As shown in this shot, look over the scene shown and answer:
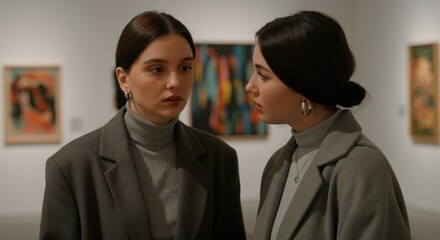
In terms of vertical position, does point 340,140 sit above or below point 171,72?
below

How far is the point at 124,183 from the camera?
8.46 ft

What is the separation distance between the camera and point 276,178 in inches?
102

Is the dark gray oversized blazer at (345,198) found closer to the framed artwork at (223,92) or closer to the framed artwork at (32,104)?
the framed artwork at (32,104)

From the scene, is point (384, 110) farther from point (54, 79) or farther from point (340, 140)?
point (340, 140)

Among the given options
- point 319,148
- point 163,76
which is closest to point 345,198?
point 319,148

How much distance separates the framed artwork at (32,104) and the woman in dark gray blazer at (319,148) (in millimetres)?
5255

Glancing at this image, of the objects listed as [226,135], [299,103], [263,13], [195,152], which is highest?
[263,13]

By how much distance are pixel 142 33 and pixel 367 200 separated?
1153mm

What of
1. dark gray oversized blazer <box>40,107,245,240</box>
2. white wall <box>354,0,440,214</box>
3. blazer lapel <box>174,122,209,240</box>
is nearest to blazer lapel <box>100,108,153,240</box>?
dark gray oversized blazer <box>40,107,245,240</box>

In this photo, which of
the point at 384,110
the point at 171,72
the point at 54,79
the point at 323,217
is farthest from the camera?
the point at 384,110

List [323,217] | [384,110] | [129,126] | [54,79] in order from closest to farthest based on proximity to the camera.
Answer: [323,217] → [129,126] → [54,79] → [384,110]

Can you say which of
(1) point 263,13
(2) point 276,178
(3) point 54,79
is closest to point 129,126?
(2) point 276,178

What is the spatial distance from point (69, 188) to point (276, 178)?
0.90 m

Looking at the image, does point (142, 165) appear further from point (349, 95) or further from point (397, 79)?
point (397, 79)
